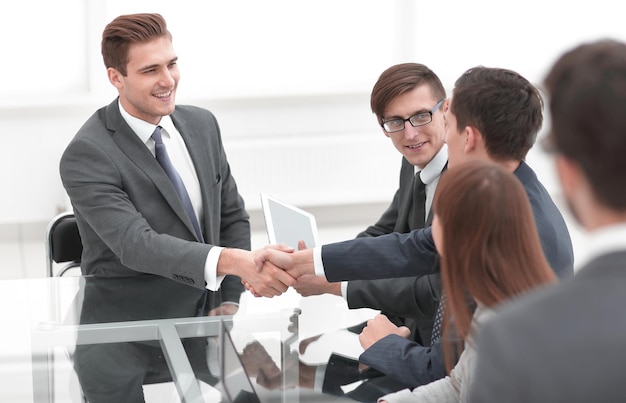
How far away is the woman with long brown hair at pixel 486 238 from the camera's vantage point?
1702 millimetres

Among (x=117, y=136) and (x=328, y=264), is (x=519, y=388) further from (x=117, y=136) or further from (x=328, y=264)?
(x=117, y=136)

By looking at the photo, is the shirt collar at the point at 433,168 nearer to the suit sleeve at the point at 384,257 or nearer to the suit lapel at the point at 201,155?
the suit sleeve at the point at 384,257

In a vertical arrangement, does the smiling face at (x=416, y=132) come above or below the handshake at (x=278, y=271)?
above

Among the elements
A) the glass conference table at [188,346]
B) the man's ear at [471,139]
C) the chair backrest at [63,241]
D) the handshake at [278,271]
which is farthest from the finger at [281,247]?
the chair backrest at [63,241]

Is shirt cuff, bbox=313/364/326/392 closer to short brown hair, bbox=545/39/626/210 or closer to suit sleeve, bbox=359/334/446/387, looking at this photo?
suit sleeve, bbox=359/334/446/387

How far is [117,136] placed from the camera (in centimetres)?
322

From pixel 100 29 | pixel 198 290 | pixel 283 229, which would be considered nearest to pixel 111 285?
Answer: pixel 198 290

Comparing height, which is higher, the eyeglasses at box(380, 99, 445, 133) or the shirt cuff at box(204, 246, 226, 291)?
the eyeglasses at box(380, 99, 445, 133)

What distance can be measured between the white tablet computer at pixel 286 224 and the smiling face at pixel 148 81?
563 mm

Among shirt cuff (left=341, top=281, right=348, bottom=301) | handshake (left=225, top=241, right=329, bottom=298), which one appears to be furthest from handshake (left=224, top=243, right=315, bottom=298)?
shirt cuff (left=341, top=281, right=348, bottom=301)

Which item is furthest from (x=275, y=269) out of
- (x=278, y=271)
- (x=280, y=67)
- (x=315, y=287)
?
(x=280, y=67)

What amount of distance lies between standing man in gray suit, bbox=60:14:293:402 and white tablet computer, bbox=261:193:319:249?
10cm

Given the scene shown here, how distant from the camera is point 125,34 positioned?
329 cm

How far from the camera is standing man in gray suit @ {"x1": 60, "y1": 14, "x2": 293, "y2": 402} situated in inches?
114
